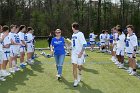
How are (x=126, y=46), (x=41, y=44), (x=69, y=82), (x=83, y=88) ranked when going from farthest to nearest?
1. (x=41, y=44)
2. (x=126, y=46)
3. (x=69, y=82)
4. (x=83, y=88)

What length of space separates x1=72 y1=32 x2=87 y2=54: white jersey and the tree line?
42.3 meters

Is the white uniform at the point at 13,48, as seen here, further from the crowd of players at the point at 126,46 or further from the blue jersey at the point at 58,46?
the crowd of players at the point at 126,46

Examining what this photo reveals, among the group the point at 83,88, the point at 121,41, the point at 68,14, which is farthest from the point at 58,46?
the point at 68,14

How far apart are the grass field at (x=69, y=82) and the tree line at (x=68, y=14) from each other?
38724 millimetres

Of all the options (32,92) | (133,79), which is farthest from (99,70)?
(32,92)

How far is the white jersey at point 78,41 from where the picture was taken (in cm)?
1188

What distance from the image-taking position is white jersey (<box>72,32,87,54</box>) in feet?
39.0

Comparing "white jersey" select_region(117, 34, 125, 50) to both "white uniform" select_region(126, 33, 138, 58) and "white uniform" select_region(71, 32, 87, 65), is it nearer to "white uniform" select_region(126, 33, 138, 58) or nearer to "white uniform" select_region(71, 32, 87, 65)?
"white uniform" select_region(126, 33, 138, 58)

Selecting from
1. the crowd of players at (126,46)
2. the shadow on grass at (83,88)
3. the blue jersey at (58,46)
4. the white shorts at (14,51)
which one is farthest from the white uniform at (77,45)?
the white shorts at (14,51)

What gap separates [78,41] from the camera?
1192 centimetres

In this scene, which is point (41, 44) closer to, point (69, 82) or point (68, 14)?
point (68, 14)

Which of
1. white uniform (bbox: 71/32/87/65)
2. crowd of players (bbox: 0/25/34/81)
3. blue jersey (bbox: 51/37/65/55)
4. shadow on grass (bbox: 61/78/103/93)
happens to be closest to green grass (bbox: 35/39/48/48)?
crowd of players (bbox: 0/25/34/81)

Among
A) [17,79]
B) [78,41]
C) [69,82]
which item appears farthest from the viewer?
[17,79]

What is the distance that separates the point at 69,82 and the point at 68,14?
47.5 metres
